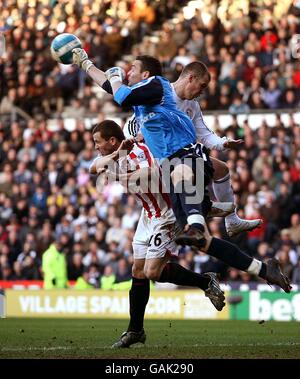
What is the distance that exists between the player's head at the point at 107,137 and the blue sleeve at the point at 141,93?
872 millimetres

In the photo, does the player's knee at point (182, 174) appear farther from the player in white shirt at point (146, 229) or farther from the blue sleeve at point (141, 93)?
the blue sleeve at point (141, 93)

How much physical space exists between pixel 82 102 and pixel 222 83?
14.1 feet

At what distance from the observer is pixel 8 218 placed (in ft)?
82.2

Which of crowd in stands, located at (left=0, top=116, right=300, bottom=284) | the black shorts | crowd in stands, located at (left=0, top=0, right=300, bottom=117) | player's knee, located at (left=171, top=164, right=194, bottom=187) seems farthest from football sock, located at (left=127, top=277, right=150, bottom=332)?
crowd in stands, located at (left=0, top=0, right=300, bottom=117)

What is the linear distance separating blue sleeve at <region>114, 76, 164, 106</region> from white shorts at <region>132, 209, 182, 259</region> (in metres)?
1.43

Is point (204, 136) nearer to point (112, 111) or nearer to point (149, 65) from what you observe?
point (149, 65)

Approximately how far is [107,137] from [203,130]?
120 cm

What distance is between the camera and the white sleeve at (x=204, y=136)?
12.6 m

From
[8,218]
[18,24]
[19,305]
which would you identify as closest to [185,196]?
[19,305]

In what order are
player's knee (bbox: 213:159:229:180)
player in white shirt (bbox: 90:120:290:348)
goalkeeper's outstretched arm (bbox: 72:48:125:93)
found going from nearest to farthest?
1. goalkeeper's outstretched arm (bbox: 72:48:125:93)
2. player in white shirt (bbox: 90:120:290:348)
3. player's knee (bbox: 213:159:229:180)

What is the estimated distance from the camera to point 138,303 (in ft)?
40.8

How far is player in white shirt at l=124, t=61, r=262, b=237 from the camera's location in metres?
12.1

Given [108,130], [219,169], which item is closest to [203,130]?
[219,169]

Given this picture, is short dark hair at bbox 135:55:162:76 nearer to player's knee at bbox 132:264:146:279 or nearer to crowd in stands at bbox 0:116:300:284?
player's knee at bbox 132:264:146:279
